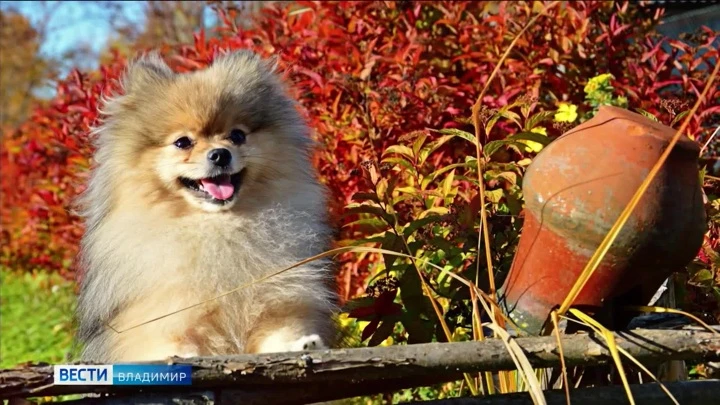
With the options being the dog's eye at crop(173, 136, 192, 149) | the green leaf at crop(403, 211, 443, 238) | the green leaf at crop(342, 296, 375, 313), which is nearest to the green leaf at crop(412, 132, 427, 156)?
the green leaf at crop(403, 211, 443, 238)

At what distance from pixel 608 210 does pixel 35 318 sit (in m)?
6.79

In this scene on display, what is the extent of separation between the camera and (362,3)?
447 cm

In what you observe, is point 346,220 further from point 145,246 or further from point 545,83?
point 145,246

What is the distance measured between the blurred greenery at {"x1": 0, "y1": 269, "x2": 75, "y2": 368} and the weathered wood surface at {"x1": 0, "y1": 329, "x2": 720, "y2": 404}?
3600 mm

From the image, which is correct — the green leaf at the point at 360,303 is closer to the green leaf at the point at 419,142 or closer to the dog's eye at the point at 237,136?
the green leaf at the point at 419,142

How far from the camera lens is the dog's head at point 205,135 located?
2.81 m

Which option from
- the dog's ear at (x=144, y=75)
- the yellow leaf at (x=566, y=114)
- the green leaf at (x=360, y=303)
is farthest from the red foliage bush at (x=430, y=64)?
the dog's ear at (x=144, y=75)

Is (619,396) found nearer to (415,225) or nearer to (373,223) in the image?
(415,225)

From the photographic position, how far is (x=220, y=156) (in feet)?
9.07

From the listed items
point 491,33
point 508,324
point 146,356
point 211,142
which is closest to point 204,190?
point 211,142

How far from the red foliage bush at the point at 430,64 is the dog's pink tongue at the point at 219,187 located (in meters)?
0.79

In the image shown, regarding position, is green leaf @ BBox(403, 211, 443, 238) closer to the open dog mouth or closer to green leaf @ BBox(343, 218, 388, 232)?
green leaf @ BBox(343, 218, 388, 232)

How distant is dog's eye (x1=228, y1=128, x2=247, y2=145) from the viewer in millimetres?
2903

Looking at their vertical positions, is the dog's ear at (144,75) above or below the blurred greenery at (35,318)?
above
